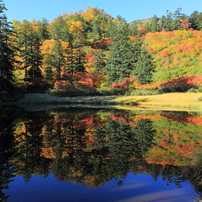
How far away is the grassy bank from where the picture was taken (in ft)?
Result: 90.4

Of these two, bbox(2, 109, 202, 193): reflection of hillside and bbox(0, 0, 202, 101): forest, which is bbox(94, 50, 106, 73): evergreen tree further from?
bbox(2, 109, 202, 193): reflection of hillside

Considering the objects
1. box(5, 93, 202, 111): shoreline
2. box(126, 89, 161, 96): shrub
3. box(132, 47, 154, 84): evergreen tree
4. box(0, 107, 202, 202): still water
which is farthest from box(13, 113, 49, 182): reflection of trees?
box(132, 47, 154, 84): evergreen tree

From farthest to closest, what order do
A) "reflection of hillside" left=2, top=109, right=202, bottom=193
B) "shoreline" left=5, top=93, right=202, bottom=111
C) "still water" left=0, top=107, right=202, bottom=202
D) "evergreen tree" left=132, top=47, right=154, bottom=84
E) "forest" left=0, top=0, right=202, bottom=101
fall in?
"evergreen tree" left=132, top=47, right=154, bottom=84 → "forest" left=0, top=0, right=202, bottom=101 → "shoreline" left=5, top=93, right=202, bottom=111 → "reflection of hillside" left=2, top=109, right=202, bottom=193 → "still water" left=0, top=107, right=202, bottom=202

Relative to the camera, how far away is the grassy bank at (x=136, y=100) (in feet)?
90.4

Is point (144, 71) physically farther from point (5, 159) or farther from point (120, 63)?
point (5, 159)

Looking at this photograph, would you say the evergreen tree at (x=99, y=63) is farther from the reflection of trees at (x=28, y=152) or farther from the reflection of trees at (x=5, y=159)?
the reflection of trees at (x=5, y=159)

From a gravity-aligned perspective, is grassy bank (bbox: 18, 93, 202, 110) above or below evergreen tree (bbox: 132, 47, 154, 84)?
below

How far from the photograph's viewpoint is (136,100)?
104 feet

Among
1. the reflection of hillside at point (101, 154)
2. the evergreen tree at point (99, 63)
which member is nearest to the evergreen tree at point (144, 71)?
the evergreen tree at point (99, 63)

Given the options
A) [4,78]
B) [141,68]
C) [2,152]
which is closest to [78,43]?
[141,68]

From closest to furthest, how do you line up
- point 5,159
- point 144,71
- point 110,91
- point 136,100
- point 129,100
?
point 5,159 < point 136,100 < point 129,100 < point 110,91 < point 144,71

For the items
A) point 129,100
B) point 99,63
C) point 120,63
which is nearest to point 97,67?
point 99,63

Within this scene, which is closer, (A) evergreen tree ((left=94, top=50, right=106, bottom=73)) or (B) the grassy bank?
(B) the grassy bank

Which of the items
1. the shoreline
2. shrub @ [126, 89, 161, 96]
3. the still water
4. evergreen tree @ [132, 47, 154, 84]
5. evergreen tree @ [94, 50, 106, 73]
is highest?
evergreen tree @ [94, 50, 106, 73]
